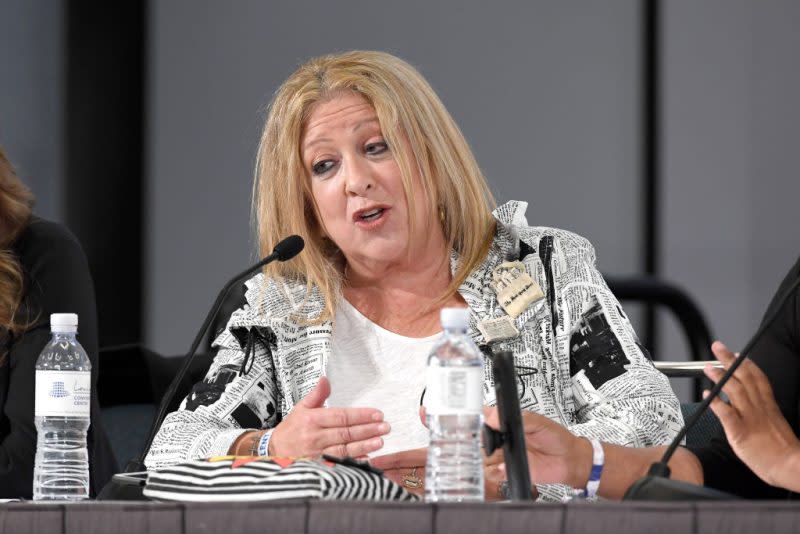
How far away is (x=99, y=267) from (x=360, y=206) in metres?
2.51

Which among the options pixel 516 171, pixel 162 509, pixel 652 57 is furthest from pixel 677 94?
pixel 162 509

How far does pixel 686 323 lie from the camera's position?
316 centimetres

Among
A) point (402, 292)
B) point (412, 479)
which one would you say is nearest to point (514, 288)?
point (402, 292)

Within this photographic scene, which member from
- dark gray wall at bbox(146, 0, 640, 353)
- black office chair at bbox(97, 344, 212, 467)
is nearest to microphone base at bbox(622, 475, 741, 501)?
black office chair at bbox(97, 344, 212, 467)

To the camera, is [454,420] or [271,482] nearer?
[271,482]

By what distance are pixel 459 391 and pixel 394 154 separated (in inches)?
30.6

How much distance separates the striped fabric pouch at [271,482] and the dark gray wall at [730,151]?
10.3 feet

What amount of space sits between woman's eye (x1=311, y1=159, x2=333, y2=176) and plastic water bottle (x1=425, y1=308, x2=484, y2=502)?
67 centimetres

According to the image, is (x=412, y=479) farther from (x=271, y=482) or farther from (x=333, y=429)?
(x=271, y=482)

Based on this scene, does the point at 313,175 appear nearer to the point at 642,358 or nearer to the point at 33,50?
the point at 642,358

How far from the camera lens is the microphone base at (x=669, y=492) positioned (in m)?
1.22

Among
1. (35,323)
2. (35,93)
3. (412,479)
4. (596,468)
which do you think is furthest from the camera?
(35,93)

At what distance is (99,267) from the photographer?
4.41 metres

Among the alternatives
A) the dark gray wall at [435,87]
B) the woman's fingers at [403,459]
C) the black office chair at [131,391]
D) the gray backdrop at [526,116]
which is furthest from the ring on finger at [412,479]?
the dark gray wall at [435,87]
